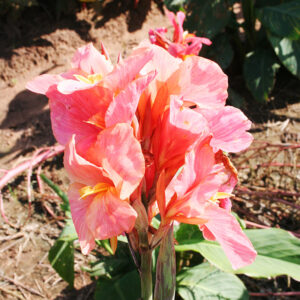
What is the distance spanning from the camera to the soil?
1581 millimetres

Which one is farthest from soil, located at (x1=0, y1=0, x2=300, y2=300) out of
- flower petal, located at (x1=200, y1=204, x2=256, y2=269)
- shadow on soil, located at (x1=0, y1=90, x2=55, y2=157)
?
flower petal, located at (x1=200, y1=204, x2=256, y2=269)

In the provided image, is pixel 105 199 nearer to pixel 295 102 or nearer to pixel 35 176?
pixel 35 176

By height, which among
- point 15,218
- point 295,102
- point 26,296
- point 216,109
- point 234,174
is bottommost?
point 26,296

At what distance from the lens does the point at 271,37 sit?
237 centimetres

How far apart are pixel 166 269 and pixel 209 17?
2.19m

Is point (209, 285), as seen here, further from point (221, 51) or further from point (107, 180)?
point (221, 51)

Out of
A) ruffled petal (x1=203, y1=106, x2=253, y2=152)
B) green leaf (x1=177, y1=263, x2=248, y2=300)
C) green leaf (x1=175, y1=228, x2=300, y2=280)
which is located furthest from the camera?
green leaf (x1=177, y1=263, x2=248, y2=300)

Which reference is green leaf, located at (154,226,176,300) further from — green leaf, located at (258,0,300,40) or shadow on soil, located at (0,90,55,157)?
green leaf, located at (258,0,300,40)

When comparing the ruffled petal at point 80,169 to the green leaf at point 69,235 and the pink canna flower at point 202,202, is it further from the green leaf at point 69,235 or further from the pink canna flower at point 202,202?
the green leaf at point 69,235

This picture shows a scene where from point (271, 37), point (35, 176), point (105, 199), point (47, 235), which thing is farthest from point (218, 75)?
point (271, 37)

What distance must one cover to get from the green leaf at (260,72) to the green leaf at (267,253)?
1.51m

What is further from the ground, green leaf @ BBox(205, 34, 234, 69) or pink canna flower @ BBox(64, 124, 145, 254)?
pink canna flower @ BBox(64, 124, 145, 254)

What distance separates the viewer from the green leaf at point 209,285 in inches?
43.8

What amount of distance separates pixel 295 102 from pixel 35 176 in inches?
75.5
